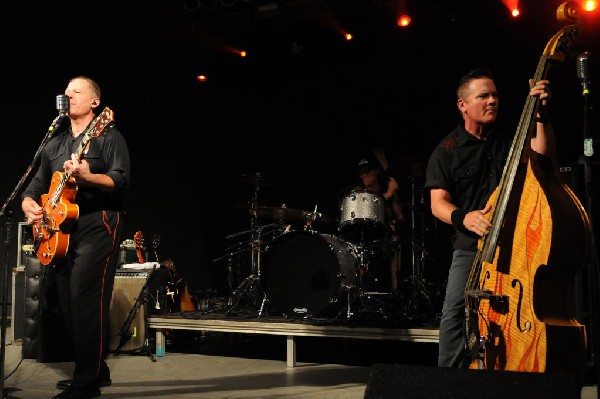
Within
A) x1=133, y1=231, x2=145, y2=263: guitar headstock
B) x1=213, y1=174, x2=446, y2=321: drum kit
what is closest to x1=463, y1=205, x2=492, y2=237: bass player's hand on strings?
x1=213, y1=174, x2=446, y2=321: drum kit

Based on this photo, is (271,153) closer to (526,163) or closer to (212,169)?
(212,169)

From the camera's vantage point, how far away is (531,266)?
2506 millimetres

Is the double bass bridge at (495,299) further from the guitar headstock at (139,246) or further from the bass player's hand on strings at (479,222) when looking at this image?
the guitar headstock at (139,246)

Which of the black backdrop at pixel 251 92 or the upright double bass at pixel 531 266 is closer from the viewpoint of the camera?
the upright double bass at pixel 531 266

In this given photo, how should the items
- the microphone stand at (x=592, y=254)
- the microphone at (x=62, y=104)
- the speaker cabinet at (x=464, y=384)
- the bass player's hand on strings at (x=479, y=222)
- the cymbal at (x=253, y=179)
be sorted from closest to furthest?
1. the speaker cabinet at (x=464, y=384)
2. the microphone stand at (x=592, y=254)
3. the bass player's hand on strings at (x=479, y=222)
4. the microphone at (x=62, y=104)
5. the cymbal at (x=253, y=179)

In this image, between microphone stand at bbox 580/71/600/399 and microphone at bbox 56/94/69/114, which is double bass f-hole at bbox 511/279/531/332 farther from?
microphone at bbox 56/94/69/114

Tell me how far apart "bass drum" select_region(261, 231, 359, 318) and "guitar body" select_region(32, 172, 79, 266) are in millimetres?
2748

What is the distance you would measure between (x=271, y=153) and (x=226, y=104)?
3.53 feet

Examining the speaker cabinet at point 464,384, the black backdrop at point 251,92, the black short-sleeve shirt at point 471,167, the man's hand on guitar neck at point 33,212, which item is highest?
the black backdrop at point 251,92

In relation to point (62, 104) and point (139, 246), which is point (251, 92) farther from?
point (62, 104)

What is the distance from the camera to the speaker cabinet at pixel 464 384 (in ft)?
6.24

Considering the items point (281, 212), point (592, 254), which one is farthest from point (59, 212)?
point (281, 212)

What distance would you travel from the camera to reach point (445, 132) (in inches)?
352

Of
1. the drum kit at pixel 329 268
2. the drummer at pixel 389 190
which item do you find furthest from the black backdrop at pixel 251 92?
the drum kit at pixel 329 268
